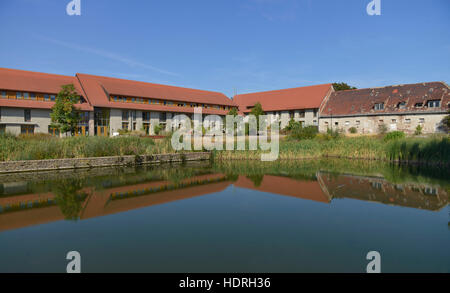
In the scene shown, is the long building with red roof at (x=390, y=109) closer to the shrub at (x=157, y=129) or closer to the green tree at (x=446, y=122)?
the green tree at (x=446, y=122)

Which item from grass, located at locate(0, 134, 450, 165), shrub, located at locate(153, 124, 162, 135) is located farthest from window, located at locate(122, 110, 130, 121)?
grass, located at locate(0, 134, 450, 165)

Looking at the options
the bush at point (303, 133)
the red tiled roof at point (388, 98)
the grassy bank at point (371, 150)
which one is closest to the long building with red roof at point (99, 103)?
the red tiled roof at point (388, 98)

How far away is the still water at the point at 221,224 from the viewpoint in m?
4.74

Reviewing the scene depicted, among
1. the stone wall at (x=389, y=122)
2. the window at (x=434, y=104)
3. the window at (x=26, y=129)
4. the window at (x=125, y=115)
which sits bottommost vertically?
Answer: the window at (x=26, y=129)

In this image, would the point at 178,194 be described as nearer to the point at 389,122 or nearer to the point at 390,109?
the point at 389,122

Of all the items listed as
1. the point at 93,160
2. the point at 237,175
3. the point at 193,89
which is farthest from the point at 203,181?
the point at 193,89

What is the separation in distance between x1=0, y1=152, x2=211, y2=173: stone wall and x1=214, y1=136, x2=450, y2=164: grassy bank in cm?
238

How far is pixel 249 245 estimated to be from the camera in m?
5.40

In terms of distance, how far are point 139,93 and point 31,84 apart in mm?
10573

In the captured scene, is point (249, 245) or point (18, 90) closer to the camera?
point (249, 245)

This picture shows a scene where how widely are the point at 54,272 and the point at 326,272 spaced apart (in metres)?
3.93

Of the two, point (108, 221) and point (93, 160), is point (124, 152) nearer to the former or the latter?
point (93, 160)

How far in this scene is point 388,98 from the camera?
3328 cm

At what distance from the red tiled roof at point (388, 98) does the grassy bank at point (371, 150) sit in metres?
13.5
